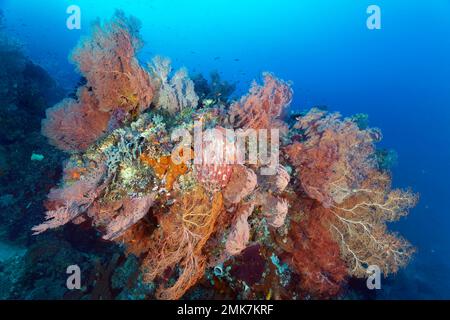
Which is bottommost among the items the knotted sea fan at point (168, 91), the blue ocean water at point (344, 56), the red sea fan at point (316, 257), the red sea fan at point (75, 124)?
the red sea fan at point (316, 257)

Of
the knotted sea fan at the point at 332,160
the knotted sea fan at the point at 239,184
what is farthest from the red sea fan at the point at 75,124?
the knotted sea fan at the point at 332,160

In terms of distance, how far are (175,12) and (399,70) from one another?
98.8 meters

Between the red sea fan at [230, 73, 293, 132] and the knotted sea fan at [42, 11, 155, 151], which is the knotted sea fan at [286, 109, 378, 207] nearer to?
the red sea fan at [230, 73, 293, 132]

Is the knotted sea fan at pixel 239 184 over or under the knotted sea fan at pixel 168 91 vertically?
under

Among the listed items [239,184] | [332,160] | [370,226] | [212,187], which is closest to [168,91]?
[212,187]

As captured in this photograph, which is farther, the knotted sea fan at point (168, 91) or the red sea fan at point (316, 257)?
the red sea fan at point (316, 257)

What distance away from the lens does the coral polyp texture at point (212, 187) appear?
3.75 m

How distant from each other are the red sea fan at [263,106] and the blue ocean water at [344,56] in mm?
624

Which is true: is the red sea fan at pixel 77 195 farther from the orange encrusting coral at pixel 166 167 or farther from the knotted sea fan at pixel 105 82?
the knotted sea fan at pixel 105 82

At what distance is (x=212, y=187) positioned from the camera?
3.79 metres

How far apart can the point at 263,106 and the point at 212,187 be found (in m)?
1.62

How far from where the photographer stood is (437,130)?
1916 inches

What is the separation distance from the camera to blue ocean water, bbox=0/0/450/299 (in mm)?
26000
